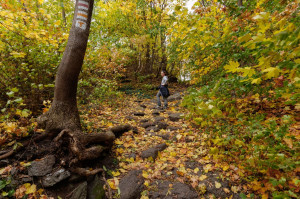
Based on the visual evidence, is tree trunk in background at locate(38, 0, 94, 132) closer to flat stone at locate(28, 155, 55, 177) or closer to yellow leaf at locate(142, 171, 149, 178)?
flat stone at locate(28, 155, 55, 177)

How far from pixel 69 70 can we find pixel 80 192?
239 centimetres

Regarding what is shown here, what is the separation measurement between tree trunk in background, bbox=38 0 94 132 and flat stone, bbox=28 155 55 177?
2.32 ft

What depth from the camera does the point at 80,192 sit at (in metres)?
2.30

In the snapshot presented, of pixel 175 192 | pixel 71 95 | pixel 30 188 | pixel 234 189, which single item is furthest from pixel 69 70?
pixel 234 189

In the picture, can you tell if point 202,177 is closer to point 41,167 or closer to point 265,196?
point 265,196

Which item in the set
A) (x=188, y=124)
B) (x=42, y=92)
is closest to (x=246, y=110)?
(x=188, y=124)

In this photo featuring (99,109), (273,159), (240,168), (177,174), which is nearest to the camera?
(273,159)

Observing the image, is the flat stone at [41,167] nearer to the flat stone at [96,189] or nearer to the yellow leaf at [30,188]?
the yellow leaf at [30,188]

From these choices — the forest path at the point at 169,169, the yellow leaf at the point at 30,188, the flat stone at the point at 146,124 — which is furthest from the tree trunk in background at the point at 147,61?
the yellow leaf at the point at 30,188

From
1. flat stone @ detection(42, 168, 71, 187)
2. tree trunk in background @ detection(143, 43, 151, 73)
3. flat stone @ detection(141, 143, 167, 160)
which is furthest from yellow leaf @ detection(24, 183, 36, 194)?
tree trunk in background @ detection(143, 43, 151, 73)

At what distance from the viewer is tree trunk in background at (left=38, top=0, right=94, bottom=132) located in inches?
124

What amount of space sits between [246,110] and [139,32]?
11081 mm

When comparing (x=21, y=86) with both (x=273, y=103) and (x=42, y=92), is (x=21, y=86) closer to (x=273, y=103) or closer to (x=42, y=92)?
(x=42, y=92)

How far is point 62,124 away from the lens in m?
3.13
